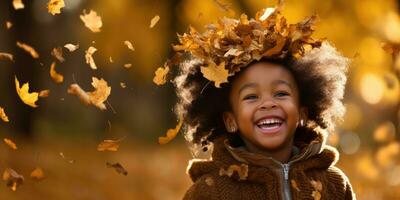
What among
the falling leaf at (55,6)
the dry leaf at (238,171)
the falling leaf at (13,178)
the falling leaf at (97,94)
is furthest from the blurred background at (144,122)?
the falling leaf at (13,178)

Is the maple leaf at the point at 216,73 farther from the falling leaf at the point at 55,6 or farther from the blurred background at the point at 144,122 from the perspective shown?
the blurred background at the point at 144,122

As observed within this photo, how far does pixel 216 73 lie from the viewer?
4.93m

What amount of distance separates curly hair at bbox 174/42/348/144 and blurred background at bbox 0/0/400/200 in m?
0.49

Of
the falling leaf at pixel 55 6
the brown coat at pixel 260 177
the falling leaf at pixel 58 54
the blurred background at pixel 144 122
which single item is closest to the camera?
the brown coat at pixel 260 177

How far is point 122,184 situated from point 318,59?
18.3 feet

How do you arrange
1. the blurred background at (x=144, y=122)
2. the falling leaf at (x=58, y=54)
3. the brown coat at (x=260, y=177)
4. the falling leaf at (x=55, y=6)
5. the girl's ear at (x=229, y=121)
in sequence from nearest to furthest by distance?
1. the brown coat at (x=260, y=177)
2. the falling leaf at (x=58, y=54)
3. the girl's ear at (x=229, y=121)
4. the falling leaf at (x=55, y=6)
5. the blurred background at (x=144, y=122)

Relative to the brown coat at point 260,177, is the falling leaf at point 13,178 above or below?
below

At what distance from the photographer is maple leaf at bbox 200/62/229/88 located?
491cm

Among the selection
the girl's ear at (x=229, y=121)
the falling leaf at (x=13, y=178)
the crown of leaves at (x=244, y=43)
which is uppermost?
the crown of leaves at (x=244, y=43)

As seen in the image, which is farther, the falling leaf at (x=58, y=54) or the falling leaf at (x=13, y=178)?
the falling leaf at (x=13, y=178)

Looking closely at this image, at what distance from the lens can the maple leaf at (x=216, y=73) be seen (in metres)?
4.91

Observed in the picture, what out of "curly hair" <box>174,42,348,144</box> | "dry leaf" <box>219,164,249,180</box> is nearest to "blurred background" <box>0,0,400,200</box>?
"curly hair" <box>174,42,348,144</box>

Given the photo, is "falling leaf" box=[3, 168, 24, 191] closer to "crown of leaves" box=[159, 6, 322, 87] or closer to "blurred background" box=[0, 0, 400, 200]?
"crown of leaves" box=[159, 6, 322, 87]

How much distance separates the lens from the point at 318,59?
204 inches
